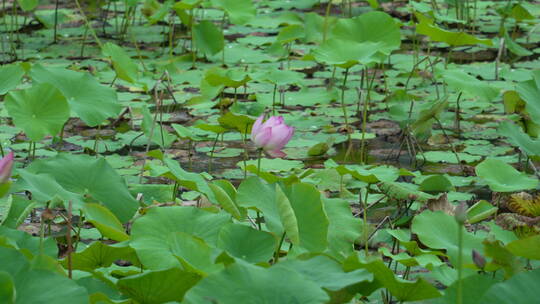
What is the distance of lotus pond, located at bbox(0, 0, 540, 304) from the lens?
4.18 feet

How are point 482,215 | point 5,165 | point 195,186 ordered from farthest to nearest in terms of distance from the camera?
point 195,186 < point 482,215 < point 5,165

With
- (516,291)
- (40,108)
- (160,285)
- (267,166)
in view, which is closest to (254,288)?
(160,285)

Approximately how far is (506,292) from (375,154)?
1552mm

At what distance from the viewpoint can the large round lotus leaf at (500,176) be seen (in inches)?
78.7

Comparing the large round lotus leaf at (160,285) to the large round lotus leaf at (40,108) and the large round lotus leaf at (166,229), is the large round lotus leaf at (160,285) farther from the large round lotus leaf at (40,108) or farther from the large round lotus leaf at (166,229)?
the large round lotus leaf at (40,108)

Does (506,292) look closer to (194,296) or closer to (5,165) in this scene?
(194,296)

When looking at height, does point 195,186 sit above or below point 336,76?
above

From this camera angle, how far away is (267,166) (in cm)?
247

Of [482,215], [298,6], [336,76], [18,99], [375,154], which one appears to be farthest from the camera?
[298,6]

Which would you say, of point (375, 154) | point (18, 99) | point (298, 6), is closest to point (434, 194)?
point (375, 154)

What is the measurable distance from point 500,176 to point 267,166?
659mm

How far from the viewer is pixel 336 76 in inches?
140

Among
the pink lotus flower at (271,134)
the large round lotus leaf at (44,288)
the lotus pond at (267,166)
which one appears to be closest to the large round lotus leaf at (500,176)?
the lotus pond at (267,166)

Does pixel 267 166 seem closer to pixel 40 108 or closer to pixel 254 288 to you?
pixel 40 108
